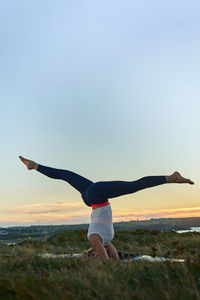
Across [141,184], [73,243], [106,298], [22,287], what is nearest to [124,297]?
[106,298]

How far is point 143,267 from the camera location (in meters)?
5.06

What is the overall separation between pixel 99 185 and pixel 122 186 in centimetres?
44

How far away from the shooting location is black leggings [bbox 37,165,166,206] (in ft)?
19.4

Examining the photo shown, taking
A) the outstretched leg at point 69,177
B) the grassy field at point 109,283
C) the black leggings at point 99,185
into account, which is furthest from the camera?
the outstretched leg at point 69,177

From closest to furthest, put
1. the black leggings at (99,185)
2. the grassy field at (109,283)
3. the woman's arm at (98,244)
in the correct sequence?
the grassy field at (109,283)
the black leggings at (99,185)
the woman's arm at (98,244)

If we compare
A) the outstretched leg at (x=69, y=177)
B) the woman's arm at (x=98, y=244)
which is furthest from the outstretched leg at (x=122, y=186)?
the woman's arm at (x=98, y=244)

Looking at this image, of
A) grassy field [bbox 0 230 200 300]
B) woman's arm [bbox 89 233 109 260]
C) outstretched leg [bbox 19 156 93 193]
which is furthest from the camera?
outstretched leg [bbox 19 156 93 193]

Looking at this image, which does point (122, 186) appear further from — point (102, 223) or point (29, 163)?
point (29, 163)

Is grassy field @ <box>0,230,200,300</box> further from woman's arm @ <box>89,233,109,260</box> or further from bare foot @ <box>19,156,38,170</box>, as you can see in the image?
bare foot @ <box>19,156,38,170</box>

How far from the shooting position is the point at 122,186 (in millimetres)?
6082

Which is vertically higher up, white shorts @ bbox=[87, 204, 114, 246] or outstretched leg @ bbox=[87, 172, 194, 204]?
outstretched leg @ bbox=[87, 172, 194, 204]

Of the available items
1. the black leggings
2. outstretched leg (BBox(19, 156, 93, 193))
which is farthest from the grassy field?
outstretched leg (BBox(19, 156, 93, 193))

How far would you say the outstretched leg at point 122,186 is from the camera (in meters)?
5.85

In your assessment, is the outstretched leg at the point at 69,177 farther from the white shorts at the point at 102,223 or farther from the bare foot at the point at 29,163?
the white shorts at the point at 102,223
